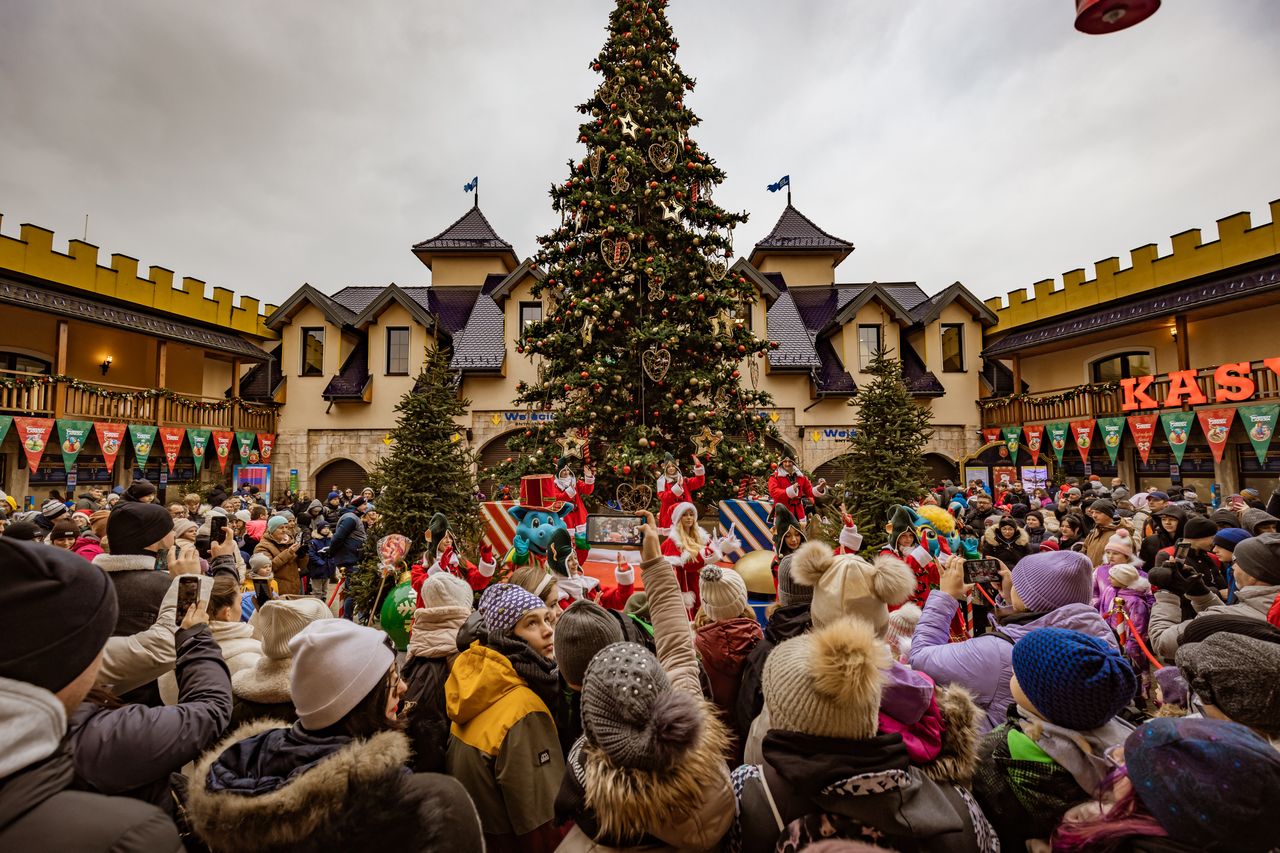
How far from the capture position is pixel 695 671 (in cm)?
213

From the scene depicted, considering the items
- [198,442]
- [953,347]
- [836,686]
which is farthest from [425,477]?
[953,347]

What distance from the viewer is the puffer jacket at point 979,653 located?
2.27m

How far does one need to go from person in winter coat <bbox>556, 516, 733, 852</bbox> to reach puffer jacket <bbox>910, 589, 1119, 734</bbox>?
119 centimetres

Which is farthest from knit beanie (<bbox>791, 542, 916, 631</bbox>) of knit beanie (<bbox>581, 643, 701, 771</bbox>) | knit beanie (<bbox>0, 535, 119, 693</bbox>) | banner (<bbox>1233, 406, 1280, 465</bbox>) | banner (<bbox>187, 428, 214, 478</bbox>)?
banner (<bbox>187, 428, 214, 478</bbox>)

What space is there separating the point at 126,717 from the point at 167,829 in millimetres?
542

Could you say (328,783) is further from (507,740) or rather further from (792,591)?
(792,591)

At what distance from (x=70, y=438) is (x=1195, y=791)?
18.0m

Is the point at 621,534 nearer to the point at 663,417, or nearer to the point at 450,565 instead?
the point at 450,565

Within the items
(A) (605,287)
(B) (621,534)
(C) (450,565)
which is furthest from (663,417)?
(C) (450,565)

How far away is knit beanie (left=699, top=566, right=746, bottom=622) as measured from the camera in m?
2.53

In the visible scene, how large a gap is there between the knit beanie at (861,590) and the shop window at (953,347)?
19.2 metres

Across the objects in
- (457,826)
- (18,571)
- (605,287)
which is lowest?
(457,826)

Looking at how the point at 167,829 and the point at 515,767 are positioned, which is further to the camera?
the point at 515,767

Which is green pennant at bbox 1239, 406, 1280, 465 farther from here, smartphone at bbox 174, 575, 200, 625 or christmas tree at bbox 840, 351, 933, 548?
smartphone at bbox 174, 575, 200, 625
